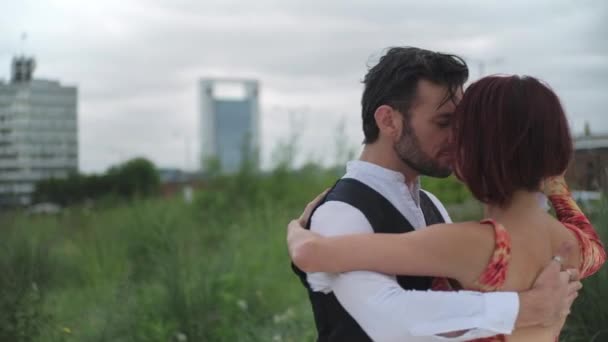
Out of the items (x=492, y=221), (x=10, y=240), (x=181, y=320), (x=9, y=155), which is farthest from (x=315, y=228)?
(x=9, y=155)

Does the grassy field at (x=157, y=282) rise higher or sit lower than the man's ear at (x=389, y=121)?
lower

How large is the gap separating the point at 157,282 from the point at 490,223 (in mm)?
4775

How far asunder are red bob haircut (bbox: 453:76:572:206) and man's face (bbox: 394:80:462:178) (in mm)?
107

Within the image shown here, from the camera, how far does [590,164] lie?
172 inches

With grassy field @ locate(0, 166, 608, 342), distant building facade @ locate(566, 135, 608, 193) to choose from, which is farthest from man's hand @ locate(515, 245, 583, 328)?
distant building facade @ locate(566, 135, 608, 193)

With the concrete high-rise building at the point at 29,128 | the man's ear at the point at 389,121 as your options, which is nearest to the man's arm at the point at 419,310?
the man's ear at the point at 389,121

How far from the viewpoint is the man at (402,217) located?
1.58 metres

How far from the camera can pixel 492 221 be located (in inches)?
65.2

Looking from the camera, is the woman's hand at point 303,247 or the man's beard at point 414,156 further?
the man's beard at point 414,156

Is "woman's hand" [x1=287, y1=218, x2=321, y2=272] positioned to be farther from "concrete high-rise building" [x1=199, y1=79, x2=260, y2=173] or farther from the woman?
"concrete high-rise building" [x1=199, y1=79, x2=260, y2=173]

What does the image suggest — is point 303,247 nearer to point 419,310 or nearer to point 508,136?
point 419,310

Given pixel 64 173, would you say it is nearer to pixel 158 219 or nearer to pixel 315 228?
pixel 158 219

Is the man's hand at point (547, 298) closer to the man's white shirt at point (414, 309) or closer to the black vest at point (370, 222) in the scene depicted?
the man's white shirt at point (414, 309)

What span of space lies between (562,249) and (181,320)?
3.80 meters
